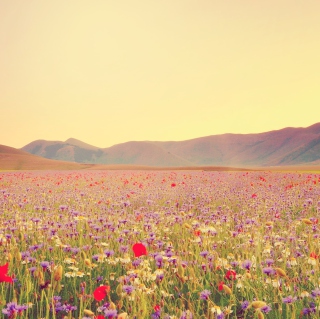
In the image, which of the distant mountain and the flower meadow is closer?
the flower meadow

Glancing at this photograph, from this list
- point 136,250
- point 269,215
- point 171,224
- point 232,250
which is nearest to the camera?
point 136,250

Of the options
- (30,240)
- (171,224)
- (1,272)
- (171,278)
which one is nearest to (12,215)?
(30,240)

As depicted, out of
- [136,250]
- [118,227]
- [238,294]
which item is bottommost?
[238,294]

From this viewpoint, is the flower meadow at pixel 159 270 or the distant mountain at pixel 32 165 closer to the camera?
the flower meadow at pixel 159 270

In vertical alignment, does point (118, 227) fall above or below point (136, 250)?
below

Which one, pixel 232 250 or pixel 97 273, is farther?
pixel 232 250

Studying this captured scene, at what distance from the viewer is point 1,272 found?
7.61ft

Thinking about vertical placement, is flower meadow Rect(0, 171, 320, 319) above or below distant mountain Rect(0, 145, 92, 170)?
below

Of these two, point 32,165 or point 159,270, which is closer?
point 159,270

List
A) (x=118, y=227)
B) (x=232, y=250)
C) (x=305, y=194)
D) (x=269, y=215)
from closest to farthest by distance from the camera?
(x=232, y=250), (x=118, y=227), (x=269, y=215), (x=305, y=194)

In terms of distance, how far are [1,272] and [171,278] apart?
7.32ft

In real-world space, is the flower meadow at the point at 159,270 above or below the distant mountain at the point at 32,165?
below

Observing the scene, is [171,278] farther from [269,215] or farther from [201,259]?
[269,215]

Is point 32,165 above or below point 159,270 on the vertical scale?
above
